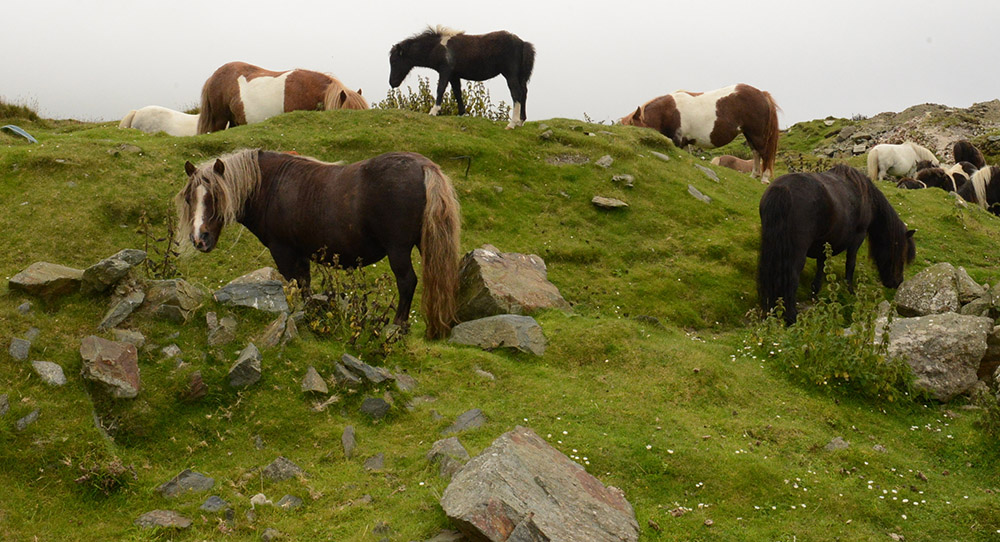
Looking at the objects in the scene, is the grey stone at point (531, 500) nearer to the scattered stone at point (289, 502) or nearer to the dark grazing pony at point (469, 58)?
the scattered stone at point (289, 502)

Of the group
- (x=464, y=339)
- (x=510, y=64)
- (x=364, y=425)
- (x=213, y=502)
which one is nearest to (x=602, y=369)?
(x=464, y=339)

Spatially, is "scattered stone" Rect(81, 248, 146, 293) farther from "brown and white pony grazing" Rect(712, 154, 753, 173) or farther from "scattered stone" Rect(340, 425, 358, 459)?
"brown and white pony grazing" Rect(712, 154, 753, 173)

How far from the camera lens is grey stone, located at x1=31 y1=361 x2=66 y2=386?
6.22 m

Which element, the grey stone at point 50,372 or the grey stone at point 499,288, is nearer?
the grey stone at point 50,372

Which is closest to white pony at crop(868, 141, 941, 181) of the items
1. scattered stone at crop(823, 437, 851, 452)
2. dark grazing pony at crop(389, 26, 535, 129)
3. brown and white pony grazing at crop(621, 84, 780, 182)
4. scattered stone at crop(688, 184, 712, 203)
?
brown and white pony grazing at crop(621, 84, 780, 182)

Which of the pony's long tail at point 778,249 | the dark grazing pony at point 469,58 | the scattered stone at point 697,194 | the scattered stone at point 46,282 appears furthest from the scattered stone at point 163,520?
the dark grazing pony at point 469,58

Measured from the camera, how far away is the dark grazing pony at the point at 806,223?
36.1ft

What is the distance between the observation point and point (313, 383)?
6848mm

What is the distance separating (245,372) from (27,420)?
172 cm

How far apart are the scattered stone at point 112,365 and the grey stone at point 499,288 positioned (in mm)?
4318

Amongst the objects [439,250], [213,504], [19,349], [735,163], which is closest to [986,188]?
[735,163]

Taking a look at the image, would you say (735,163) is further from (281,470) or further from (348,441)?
(281,470)

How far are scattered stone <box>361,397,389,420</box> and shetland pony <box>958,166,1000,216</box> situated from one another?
2271 centimetres

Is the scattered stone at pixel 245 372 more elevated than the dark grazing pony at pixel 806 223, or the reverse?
the dark grazing pony at pixel 806 223
